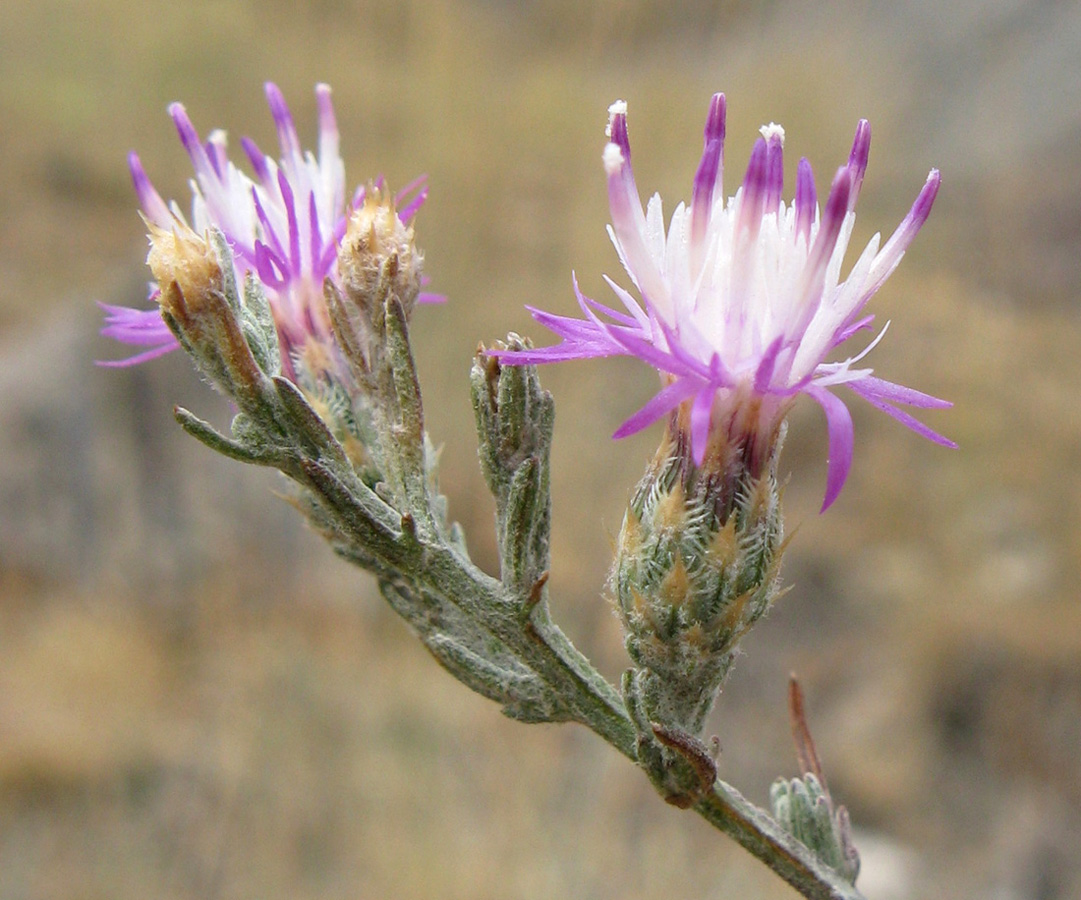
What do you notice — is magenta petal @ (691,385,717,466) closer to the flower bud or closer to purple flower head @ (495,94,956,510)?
purple flower head @ (495,94,956,510)

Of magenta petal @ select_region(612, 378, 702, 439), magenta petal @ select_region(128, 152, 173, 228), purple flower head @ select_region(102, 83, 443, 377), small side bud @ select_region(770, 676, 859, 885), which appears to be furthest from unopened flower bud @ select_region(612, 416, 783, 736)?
magenta petal @ select_region(128, 152, 173, 228)

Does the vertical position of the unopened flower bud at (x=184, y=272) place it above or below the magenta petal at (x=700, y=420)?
above

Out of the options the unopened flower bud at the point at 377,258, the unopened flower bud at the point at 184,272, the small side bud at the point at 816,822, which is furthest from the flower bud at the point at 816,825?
the unopened flower bud at the point at 184,272

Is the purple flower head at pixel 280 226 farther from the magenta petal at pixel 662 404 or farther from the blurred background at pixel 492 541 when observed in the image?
the blurred background at pixel 492 541

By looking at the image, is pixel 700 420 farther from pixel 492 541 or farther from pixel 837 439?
pixel 492 541

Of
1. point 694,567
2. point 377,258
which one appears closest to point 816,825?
point 694,567

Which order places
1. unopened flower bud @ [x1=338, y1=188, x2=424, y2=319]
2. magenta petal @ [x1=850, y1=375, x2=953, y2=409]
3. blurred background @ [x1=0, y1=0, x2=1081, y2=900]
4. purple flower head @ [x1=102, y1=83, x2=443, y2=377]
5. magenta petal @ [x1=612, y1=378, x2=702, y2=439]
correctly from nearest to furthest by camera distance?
magenta petal @ [x1=612, y1=378, x2=702, y2=439] < magenta petal @ [x1=850, y1=375, x2=953, y2=409] < unopened flower bud @ [x1=338, y1=188, x2=424, y2=319] < purple flower head @ [x1=102, y1=83, x2=443, y2=377] < blurred background @ [x1=0, y1=0, x2=1081, y2=900]
